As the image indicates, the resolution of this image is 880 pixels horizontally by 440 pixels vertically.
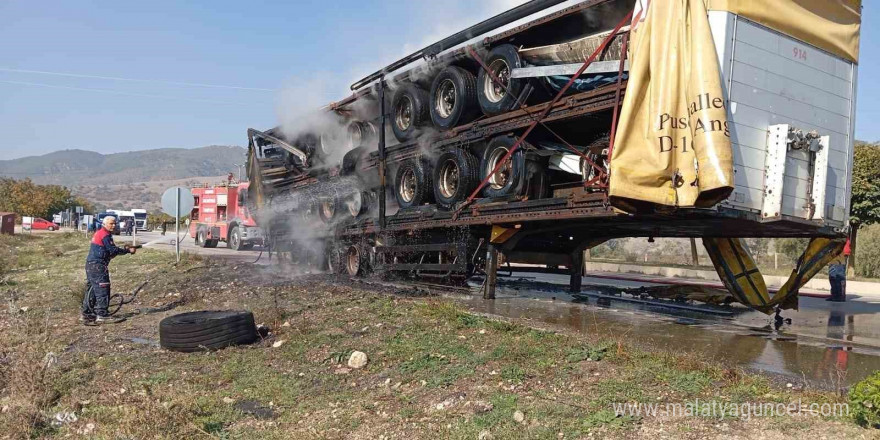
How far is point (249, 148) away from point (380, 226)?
5950 millimetres

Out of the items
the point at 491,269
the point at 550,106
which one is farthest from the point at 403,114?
the point at 550,106

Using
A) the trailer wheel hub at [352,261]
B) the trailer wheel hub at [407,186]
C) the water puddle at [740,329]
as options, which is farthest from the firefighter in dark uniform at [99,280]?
the trailer wheel hub at [352,261]

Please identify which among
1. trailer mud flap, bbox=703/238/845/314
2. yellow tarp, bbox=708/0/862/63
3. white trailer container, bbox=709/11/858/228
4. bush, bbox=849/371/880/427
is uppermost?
yellow tarp, bbox=708/0/862/63

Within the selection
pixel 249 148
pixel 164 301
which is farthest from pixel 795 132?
pixel 249 148

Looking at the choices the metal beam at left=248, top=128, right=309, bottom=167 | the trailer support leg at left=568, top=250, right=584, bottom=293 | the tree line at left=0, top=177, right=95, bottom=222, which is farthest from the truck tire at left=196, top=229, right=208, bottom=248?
the tree line at left=0, top=177, right=95, bottom=222

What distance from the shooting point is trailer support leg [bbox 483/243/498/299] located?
955 cm

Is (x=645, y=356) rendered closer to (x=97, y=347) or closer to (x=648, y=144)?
(x=648, y=144)

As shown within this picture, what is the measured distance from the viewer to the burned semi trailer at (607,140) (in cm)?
647

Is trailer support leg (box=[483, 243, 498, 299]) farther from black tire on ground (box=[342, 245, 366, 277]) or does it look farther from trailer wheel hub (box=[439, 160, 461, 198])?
black tire on ground (box=[342, 245, 366, 277])

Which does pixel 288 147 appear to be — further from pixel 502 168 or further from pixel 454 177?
pixel 502 168

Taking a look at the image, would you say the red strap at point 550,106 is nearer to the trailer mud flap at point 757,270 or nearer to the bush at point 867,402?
the trailer mud flap at point 757,270

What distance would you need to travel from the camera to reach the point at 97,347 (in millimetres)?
6801

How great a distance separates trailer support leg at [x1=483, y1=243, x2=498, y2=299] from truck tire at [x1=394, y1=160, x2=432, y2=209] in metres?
1.66
